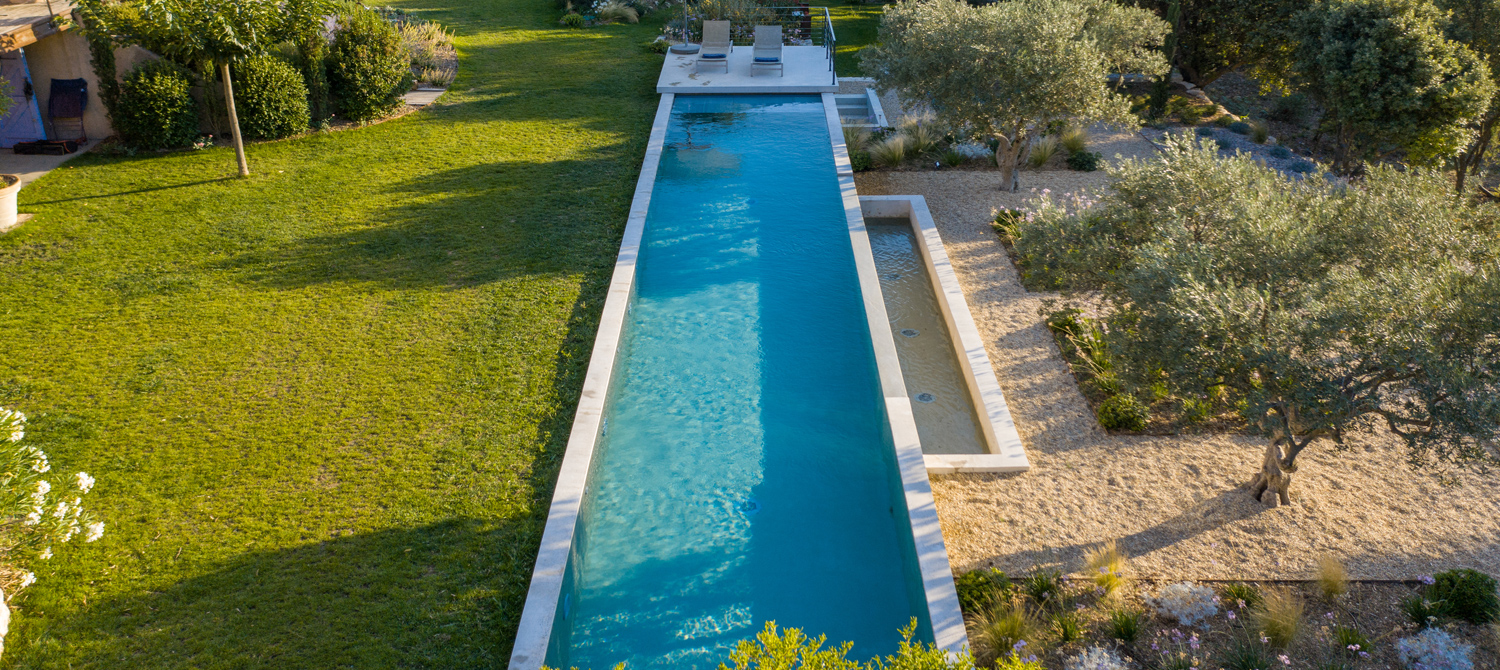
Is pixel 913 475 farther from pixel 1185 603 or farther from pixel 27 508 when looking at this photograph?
pixel 27 508

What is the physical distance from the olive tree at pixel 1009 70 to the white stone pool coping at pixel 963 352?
1.54 metres

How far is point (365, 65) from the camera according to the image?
47.8ft

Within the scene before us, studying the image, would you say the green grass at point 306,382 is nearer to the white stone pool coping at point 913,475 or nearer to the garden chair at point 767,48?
the white stone pool coping at point 913,475

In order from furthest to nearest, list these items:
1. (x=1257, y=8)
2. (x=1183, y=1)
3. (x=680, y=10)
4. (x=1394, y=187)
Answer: (x=680, y=10), (x=1183, y=1), (x=1257, y=8), (x=1394, y=187)

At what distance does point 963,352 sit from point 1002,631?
12.5 ft

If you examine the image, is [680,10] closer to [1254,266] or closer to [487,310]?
[487,310]

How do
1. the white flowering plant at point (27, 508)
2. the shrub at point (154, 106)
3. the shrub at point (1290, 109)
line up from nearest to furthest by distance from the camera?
the white flowering plant at point (27, 508) → the shrub at point (154, 106) → the shrub at point (1290, 109)

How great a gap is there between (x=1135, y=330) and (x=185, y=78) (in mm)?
13984

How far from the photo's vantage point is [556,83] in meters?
18.0

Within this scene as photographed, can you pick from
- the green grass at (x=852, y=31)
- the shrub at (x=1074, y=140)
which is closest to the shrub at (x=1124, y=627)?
the shrub at (x=1074, y=140)

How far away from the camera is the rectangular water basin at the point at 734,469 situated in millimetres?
6020

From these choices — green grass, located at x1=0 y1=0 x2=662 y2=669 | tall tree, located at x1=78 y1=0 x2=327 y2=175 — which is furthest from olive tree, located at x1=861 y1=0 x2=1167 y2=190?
tall tree, located at x1=78 y1=0 x2=327 y2=175

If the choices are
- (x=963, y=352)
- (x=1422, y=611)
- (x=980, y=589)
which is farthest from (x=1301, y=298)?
(x=963, y=352)

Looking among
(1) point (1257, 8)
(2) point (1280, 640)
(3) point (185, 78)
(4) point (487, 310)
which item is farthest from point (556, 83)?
(2) point (1280, 640)
